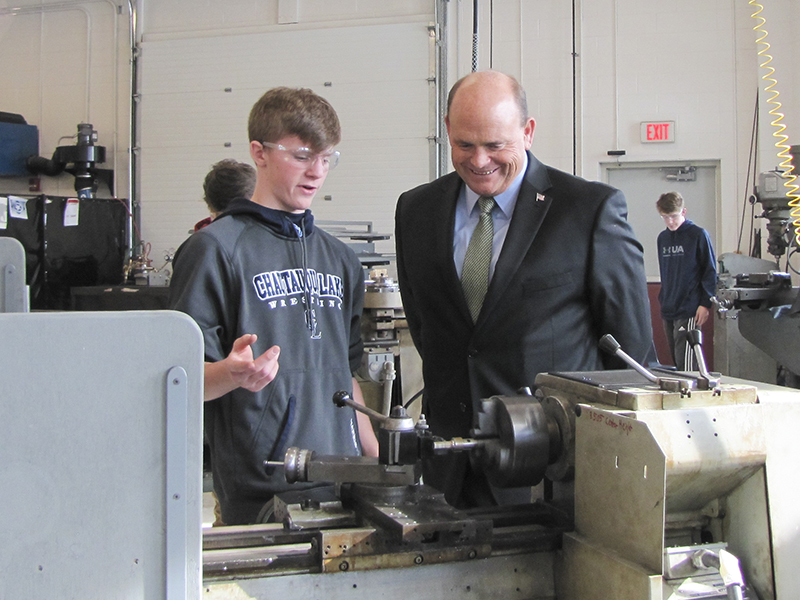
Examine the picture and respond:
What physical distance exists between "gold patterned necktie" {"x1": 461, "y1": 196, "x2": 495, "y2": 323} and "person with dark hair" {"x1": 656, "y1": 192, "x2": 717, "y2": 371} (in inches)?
146

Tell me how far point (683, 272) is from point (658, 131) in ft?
4.48

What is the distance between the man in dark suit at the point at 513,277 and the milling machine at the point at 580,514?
13.7 inches

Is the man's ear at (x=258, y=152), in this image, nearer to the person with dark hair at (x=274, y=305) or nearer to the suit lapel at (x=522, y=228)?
the person with dark hair at (x=274, y=305)

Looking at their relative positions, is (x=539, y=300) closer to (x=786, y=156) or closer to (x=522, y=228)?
(x=522, y=228)

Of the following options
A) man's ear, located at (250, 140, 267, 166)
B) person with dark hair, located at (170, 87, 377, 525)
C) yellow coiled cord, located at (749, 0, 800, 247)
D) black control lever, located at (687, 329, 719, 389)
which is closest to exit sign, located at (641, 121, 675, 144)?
yellow coiled cord, located at (749, 0, 800, 247)

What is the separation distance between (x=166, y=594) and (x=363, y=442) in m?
0.76

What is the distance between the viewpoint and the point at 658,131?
5773mm

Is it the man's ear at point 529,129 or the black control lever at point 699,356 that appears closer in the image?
the black control lever at point 699,356

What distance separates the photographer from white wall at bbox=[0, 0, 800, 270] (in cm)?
565

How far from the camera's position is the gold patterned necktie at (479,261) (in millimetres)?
1501

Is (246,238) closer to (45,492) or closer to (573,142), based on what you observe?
(45,492)

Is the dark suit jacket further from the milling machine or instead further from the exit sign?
the exit sign

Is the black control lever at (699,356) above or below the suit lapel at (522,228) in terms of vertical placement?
below

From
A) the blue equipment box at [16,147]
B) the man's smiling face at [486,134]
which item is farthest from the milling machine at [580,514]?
the blue equipment box at [16,147]
